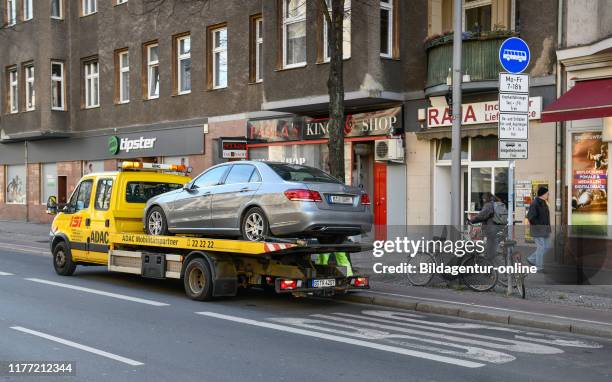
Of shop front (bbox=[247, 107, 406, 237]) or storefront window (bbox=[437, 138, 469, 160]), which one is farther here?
shop front (bbox=[247, 107, 406, 237])

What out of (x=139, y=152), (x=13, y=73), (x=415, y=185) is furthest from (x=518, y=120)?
(x=13, y=73)

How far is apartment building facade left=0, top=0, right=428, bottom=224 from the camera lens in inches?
746

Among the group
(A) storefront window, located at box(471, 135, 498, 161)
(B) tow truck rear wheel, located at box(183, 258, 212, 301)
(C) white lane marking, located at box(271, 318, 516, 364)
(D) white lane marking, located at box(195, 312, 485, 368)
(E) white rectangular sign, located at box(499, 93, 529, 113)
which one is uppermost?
(E) white rectangular sign, located at box(499, 93, 529, 113)

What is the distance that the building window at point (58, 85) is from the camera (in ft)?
103

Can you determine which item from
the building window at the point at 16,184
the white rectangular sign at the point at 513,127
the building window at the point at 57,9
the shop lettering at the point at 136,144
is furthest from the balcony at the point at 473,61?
the building window at the point at 16,184

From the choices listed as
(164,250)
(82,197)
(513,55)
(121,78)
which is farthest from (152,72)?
(513,55)

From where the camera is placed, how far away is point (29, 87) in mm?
32562

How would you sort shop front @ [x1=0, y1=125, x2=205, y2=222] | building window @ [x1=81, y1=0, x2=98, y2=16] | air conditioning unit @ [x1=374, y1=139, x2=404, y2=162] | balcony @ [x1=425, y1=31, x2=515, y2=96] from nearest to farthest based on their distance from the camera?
A: balcony @ [x1=425, y1=31, x2=515, y2=96]
air conditioning unit @ [x1=374, y1=139, x2=404, y2=162]
shop front @ [x1=0, y1=125, x2=205, y2=222]
building window @ [x1=81, y1=0, x2=98, y2=16]

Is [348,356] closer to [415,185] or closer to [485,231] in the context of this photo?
[485,231]

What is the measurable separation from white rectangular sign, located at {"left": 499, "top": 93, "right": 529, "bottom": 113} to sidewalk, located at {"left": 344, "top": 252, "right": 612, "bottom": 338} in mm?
2892

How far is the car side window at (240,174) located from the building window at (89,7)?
837 inches

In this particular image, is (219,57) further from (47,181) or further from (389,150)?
(47,181)

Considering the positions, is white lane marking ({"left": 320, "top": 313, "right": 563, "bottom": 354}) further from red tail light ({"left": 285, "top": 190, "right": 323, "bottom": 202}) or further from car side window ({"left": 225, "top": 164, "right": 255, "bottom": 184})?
car side window ({"left": 225, "top": 164, "right": 255, "bottom": 184})

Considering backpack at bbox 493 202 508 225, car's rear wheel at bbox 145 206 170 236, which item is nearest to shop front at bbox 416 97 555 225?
backpack at bbox 493 202 508 225
